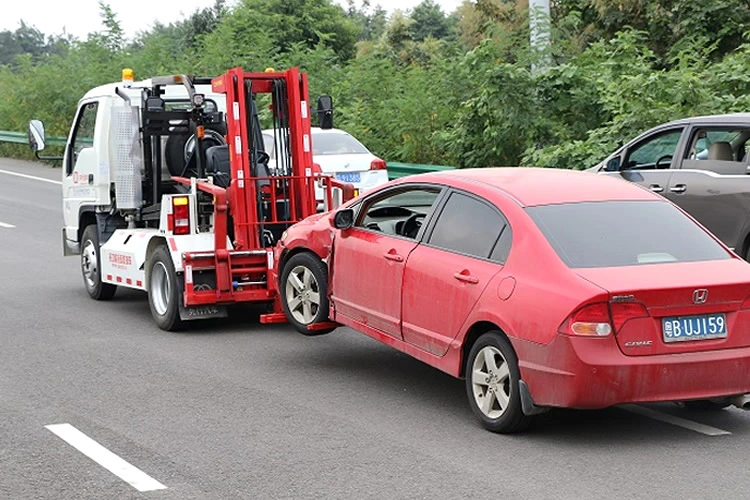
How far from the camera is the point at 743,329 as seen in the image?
7.60m

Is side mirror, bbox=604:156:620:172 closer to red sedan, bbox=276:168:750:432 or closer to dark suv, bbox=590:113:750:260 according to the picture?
dark suv, bbox=590:113:750:260

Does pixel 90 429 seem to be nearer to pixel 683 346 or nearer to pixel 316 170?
pixel 683 346

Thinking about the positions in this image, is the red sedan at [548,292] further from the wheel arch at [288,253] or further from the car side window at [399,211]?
the wheel arch at [288,253]

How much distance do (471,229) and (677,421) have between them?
5.95ft

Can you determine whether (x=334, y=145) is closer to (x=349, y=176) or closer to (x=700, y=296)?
(x=349, y=176)

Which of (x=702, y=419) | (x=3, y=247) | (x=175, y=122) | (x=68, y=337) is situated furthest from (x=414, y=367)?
(x=3, y=247)

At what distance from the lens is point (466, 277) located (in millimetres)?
8125

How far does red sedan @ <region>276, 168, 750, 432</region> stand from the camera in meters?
7.34

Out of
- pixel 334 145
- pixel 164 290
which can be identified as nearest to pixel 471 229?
pixel 164 290

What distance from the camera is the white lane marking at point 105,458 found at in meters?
6.84

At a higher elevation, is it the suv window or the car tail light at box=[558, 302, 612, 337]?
the suv window

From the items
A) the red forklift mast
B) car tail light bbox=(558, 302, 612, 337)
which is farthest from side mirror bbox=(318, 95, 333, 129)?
car tail light bbox=(558, 302, 612, 337)

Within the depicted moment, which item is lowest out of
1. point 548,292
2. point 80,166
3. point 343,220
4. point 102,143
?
point 548,292

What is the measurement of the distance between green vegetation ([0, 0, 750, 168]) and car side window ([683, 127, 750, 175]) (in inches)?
161
